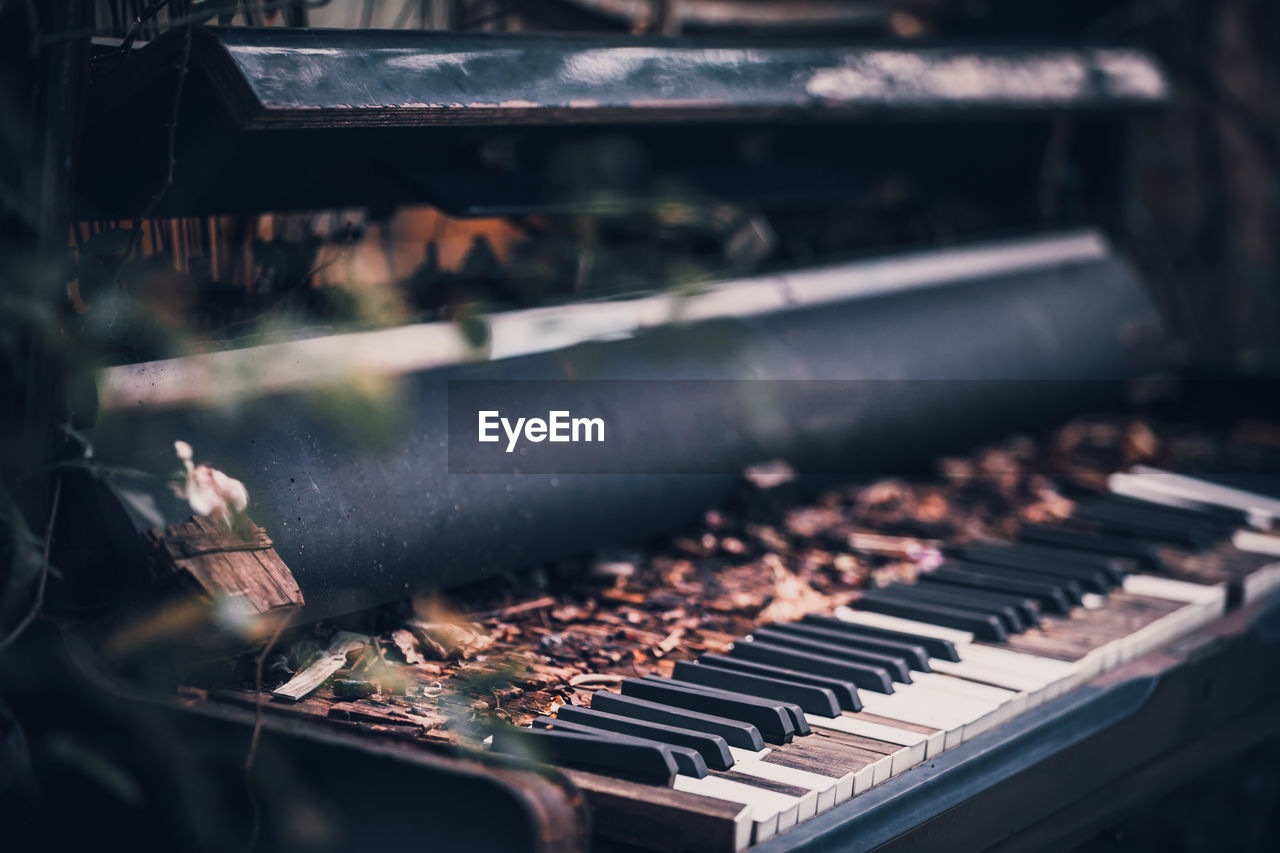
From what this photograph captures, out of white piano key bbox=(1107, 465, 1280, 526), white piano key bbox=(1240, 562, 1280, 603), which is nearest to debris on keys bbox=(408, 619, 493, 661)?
white piano key bbox=(1240, 562, 1280, 603)

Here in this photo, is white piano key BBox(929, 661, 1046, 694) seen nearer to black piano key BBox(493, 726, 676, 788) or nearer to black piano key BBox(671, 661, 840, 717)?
black piano key BBox(671, 661, 840, 717)

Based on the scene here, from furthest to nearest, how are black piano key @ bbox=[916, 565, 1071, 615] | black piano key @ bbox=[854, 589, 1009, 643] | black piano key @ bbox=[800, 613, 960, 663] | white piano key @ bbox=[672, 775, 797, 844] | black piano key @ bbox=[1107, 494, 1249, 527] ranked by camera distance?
1. black piano key @ bbox=[1107, 494, 1249, 527]
2. black piano key @ bbox=[916, 565, 1071, 615]
3. black piano key @ bbox=[854, 589, 1009, 643]
4. black piano key @ bbox=[800, 613, 960, 663]
5. white piano key @ bbox=[672, 775, 797, 844]

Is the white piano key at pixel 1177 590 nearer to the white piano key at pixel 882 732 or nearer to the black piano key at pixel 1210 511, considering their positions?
the black piano key at pixel 1210 511

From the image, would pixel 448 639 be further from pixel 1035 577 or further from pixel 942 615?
pixel 1035 577

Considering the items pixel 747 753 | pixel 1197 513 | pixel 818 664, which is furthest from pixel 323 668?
pixel 1197 513

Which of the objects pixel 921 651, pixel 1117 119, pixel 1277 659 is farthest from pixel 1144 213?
pixel 921 651

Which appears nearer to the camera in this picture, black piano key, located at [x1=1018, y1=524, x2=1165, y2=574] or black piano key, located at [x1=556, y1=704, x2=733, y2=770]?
black piano key, located at [x1=556, y1=704, x2=733, y2=770]

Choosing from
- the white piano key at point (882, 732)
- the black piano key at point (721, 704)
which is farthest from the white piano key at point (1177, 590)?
the black piano key at point (721, 704)
